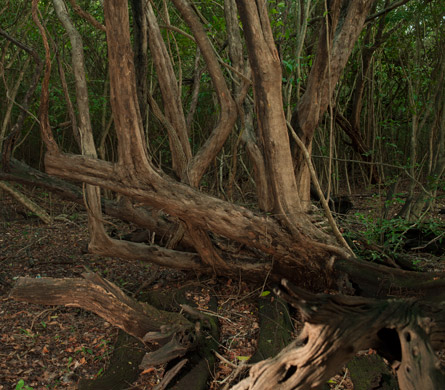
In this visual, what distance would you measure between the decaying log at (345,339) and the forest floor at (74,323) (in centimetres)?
77

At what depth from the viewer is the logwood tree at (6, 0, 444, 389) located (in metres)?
3.57

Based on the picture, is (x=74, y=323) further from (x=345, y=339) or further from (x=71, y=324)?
(x=345, y=339)

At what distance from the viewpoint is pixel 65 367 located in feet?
11.4

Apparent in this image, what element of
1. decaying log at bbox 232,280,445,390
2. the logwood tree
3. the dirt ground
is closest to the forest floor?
the dirt ground

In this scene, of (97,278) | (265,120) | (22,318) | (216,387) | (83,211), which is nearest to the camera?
(216,387)

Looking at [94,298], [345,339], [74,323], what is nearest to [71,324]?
[74,323]

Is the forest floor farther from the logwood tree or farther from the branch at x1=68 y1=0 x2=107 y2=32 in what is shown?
the branch at x1=68 y1=0 x2=107 y2=32

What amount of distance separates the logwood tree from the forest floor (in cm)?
34

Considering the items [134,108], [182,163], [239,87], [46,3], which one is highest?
[46,3]

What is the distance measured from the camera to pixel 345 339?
7.04ft

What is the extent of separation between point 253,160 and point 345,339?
2489mm

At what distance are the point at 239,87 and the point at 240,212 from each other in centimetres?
137

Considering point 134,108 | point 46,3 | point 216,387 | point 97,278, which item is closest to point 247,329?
point 216,387

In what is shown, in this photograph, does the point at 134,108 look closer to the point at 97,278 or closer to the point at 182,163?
the point at 182,163
